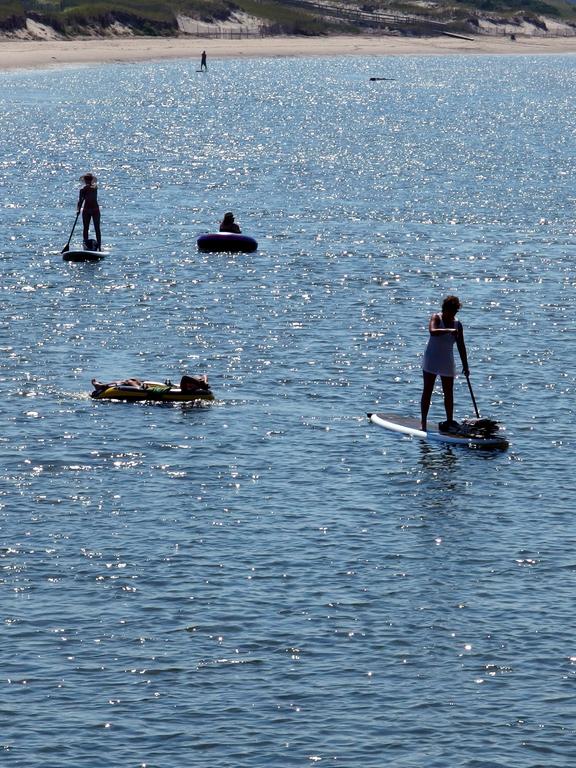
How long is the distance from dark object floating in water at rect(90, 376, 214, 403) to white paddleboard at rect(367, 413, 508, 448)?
3663mm

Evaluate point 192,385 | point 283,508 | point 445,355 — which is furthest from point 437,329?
point 192,385

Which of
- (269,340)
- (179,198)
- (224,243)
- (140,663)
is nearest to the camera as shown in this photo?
(140,663)

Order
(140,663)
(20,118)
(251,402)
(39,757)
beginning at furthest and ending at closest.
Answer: (20,118), (251,402), (140,663), (39,757)

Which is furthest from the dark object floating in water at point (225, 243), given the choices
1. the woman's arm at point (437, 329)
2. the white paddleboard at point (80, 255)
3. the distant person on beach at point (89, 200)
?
the woman's arm at point (437, 329)

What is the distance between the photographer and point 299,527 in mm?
26188

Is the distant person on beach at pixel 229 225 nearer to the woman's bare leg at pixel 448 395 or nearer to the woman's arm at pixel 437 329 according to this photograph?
the woman's bare leg at pixel 448 395

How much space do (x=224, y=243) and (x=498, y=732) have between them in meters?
35.9

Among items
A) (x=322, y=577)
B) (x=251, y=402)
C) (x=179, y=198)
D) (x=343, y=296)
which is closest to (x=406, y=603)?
(x=322, y=577)

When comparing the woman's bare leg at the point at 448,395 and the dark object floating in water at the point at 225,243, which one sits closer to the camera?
the woman's bare leg at the point at 448,395

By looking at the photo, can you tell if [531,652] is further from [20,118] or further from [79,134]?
[20,118]

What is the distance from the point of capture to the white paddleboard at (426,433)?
30609 millimetres

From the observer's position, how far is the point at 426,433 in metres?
31.1

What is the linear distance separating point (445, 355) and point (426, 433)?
1596 mm

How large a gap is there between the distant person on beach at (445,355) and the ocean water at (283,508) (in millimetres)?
851
